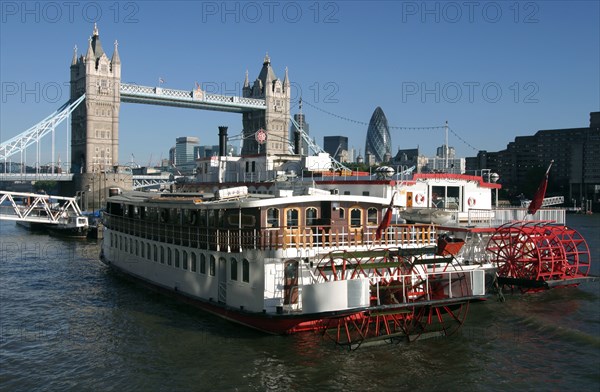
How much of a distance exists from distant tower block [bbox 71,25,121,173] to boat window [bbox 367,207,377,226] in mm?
85131

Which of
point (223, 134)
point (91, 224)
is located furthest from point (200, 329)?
point (91, 224)

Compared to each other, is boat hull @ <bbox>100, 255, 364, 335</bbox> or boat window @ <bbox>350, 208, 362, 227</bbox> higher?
boat window @ <bbox>350, 208, 362, 227</bbox>

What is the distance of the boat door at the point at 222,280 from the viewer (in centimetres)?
2092

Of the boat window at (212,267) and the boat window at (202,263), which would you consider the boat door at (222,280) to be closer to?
the boat window at (212,267)

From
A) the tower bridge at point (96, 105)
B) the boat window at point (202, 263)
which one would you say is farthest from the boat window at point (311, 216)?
the tower bridge at point (96, 105)

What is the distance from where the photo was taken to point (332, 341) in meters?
19.3

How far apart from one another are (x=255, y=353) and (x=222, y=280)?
349 cm

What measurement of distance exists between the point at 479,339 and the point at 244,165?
84.6 feet

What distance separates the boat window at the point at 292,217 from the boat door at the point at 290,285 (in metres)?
1.63

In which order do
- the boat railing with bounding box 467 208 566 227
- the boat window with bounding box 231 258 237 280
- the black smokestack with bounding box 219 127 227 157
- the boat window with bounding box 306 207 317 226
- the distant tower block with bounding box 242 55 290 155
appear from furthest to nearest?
the distant tower block with bounding box 242 55 290 155 → the black smokestack with bounding box 219 127 227 157 → the boat railing with bounding box 467 208 566 227 → the boat window with bounding box 306 207 317 226 → the boat window with bounding box 231 258 237 280

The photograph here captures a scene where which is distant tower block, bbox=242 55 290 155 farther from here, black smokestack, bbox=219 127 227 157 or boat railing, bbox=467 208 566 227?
boat railing, bbox=467 208 566 227

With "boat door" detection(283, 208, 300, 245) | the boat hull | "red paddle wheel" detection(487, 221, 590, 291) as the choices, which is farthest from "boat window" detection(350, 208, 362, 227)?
"red paddle wheel" detection(487, 221, 590, 291)

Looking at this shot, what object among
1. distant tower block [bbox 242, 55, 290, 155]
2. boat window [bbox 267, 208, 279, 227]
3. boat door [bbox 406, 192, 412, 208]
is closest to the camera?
boat window [bbox 267, 208, 279, 227]

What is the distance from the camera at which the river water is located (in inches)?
647
